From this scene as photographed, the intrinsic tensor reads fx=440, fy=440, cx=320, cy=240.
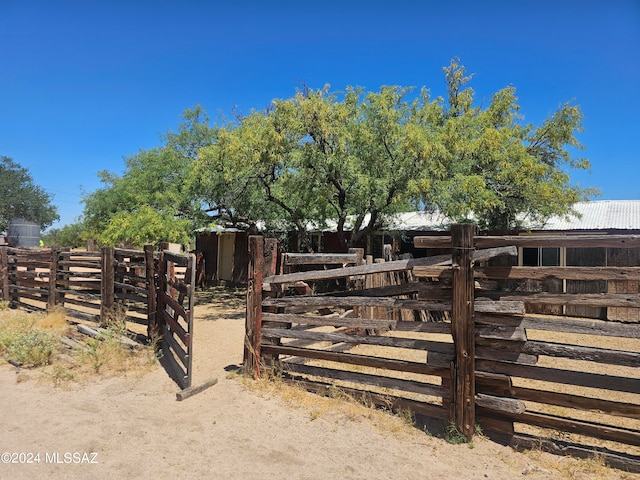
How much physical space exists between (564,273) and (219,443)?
3527 millimetres

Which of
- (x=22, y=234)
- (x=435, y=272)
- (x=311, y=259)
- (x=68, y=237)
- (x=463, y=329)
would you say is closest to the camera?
(x=463, y=329)

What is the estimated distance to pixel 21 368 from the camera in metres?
6.43

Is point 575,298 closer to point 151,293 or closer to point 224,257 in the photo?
point 151,293

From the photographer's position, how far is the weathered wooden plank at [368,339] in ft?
14.7

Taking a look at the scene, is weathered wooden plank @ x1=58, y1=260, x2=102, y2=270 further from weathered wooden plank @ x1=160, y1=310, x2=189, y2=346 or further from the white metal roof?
the white metal roof

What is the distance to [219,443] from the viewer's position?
13.5ft

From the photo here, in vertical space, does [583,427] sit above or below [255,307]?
below

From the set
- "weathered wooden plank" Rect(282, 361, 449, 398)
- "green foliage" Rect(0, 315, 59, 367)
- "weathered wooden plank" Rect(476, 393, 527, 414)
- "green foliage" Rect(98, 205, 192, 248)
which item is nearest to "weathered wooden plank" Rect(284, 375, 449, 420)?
"weathered wooden plank" Rect(282, 361, 449, 398)

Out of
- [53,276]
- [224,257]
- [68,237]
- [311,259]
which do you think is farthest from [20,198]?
[311,259]

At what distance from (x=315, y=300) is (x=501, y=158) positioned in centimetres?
867

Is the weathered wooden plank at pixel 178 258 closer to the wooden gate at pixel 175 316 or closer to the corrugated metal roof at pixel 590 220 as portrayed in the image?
the wooden gate at pixel 175 316

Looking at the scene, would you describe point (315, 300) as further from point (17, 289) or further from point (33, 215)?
point (33, 215)

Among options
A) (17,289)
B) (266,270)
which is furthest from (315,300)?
(17,289)

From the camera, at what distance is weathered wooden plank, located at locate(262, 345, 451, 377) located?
4.48 metres
